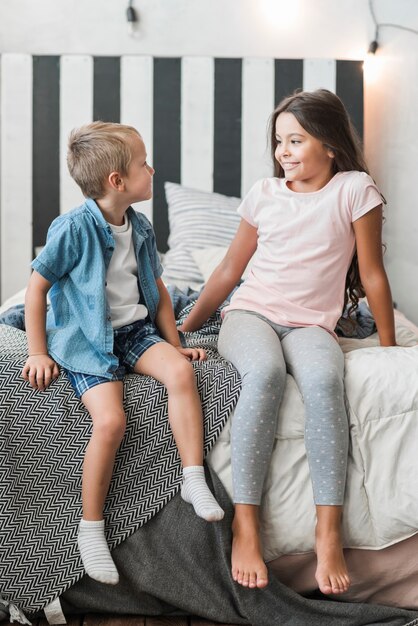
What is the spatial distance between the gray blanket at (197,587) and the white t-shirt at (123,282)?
0.41m

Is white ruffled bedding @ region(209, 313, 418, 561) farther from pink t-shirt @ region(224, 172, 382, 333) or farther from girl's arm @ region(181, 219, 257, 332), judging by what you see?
girl's arm @ region(181, 219, 257, 332)

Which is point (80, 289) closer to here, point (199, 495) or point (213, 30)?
point (199, 495)

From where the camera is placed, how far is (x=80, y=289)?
163 centimetres

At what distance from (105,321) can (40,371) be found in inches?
6.6

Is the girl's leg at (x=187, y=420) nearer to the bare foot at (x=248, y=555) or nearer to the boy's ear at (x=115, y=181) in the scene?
the bare foot at (x=248, y=555)

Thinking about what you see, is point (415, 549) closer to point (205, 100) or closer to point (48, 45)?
point (205, 100)

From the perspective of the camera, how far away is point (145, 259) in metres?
1.76

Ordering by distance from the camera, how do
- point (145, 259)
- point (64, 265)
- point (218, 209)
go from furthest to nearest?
point (218, 209), point (145, 259), point (64, 265)

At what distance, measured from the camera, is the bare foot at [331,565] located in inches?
56.3

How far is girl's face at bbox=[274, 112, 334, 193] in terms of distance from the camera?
1816 millimetres

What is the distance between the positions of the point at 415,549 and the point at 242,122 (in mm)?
2412

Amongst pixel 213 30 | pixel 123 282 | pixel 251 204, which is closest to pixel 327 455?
pixel 123 282

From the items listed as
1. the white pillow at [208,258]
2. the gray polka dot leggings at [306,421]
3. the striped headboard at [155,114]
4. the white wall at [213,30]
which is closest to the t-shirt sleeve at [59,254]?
the gray polka dot leggings at [306,421]

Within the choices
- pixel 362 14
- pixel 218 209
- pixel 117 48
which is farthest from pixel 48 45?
pixel 362 14
